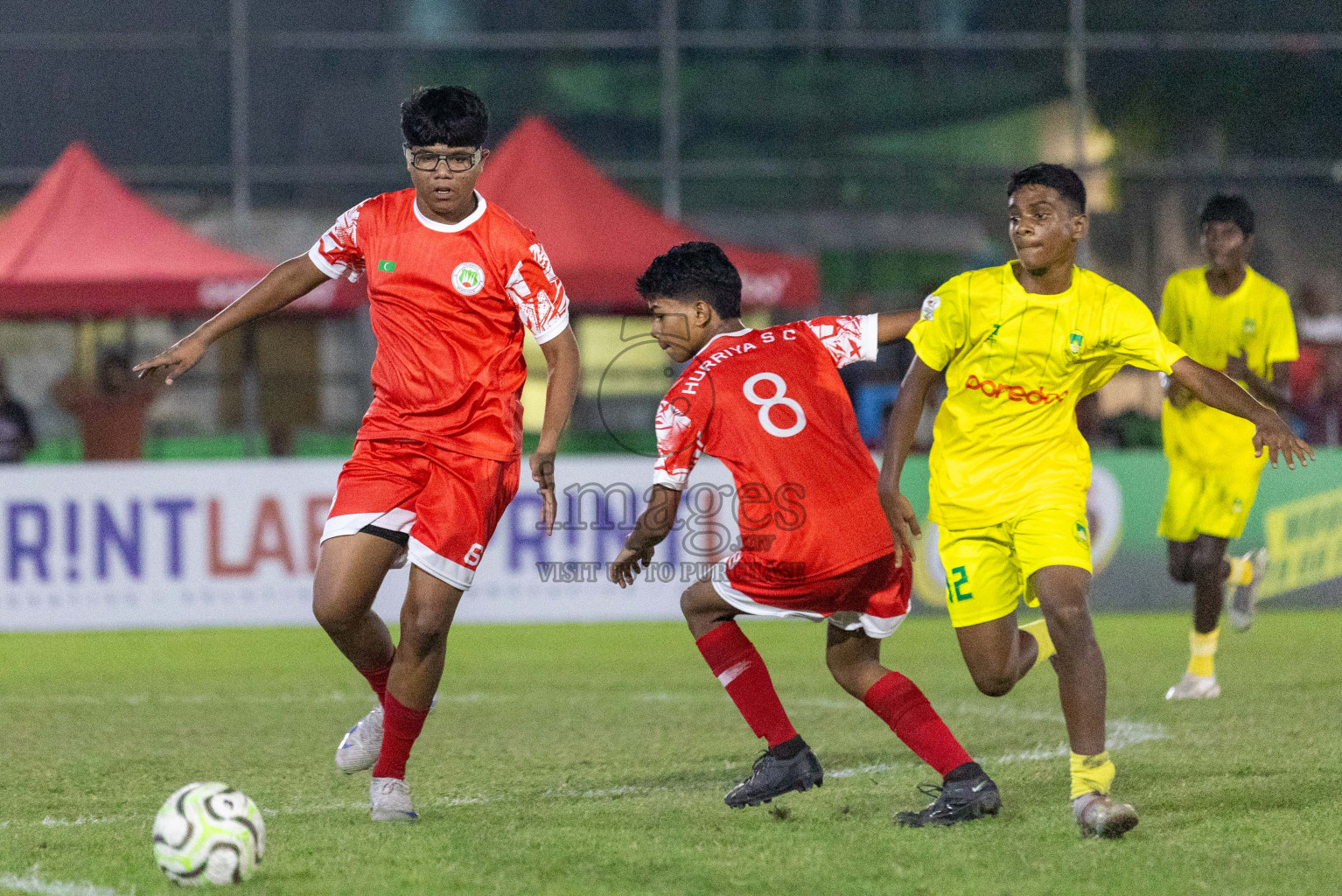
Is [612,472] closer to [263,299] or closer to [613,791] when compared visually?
[613,791]

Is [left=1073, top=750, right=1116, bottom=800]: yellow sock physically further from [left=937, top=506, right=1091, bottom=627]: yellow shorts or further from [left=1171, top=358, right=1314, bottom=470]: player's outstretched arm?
[left=1171, top=358, right=1314, bottom=470]: player's outstretched arm

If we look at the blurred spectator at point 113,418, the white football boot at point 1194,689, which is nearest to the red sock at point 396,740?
the white football boot at point 1194,689

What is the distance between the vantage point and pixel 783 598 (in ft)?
16.0

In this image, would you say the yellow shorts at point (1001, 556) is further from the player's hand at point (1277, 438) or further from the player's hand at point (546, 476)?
the player's hand at point (546, 476)

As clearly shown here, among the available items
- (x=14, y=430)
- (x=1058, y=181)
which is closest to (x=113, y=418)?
(x=14, y=430)

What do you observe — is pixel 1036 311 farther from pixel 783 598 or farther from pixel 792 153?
pixel 792 153

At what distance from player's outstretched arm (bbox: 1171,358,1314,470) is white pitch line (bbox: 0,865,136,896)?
2897mm

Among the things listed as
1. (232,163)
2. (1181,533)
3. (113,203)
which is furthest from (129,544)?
(232,163)

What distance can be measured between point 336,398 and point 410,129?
14748 mm

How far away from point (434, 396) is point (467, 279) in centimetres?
35

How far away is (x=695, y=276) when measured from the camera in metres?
5.04

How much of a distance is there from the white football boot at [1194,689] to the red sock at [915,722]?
3.07m

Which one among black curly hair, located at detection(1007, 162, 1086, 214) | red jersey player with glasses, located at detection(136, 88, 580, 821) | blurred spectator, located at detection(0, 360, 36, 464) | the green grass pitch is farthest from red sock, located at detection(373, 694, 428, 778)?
blurred spectator, located at detection(0, 360, 36, 464)

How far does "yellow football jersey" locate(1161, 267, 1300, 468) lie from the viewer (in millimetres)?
7926
